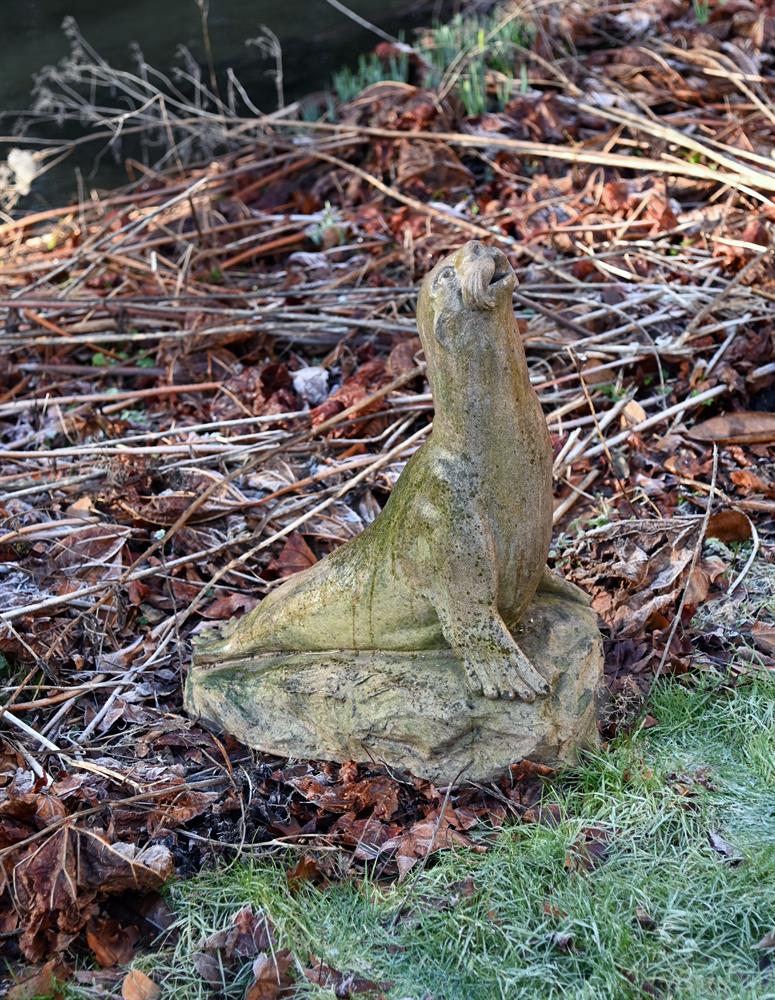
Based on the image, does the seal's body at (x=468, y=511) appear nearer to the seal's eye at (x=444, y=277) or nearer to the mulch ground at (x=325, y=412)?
the seal's eye at (x=444, y=277)

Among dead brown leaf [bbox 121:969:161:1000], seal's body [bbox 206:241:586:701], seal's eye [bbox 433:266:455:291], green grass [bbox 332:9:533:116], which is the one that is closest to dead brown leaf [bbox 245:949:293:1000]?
dead brown leaf [bbox 121:969:161:1000]

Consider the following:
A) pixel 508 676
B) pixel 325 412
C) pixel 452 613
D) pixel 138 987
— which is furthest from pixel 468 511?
pixel 325 412

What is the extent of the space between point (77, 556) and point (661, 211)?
3.49 metres

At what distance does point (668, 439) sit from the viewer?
16.4ft

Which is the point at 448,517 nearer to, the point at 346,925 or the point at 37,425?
the point at 346,925

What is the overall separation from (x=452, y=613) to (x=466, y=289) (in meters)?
0.87

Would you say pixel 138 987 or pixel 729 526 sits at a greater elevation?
pixel 138 987

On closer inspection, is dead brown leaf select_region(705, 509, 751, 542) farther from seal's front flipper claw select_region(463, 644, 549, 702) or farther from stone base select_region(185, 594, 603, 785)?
seal's front flipper claw select_region(463, 644, 549, 702)

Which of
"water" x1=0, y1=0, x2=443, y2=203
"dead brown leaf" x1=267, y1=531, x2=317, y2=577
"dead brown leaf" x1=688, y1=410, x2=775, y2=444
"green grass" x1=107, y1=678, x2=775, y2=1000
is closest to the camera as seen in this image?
"green grass" x1=107, y1=678, x2=775, y2=1000

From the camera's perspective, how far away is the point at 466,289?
3.05 m

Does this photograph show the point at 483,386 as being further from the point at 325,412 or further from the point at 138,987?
the point at 325,412

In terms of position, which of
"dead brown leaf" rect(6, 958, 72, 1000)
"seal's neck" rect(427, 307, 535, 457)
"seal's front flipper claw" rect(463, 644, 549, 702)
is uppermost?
"seal's neck" rect(427, 307, 535, 457)

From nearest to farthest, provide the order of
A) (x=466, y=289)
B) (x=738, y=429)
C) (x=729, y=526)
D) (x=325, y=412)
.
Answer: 1. (x=466, y=289)
2. (x=729, y=526)
3. (x=738, y=429)
4. (x=325, y=412)

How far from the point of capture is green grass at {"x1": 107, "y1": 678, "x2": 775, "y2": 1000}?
9.46 feet
